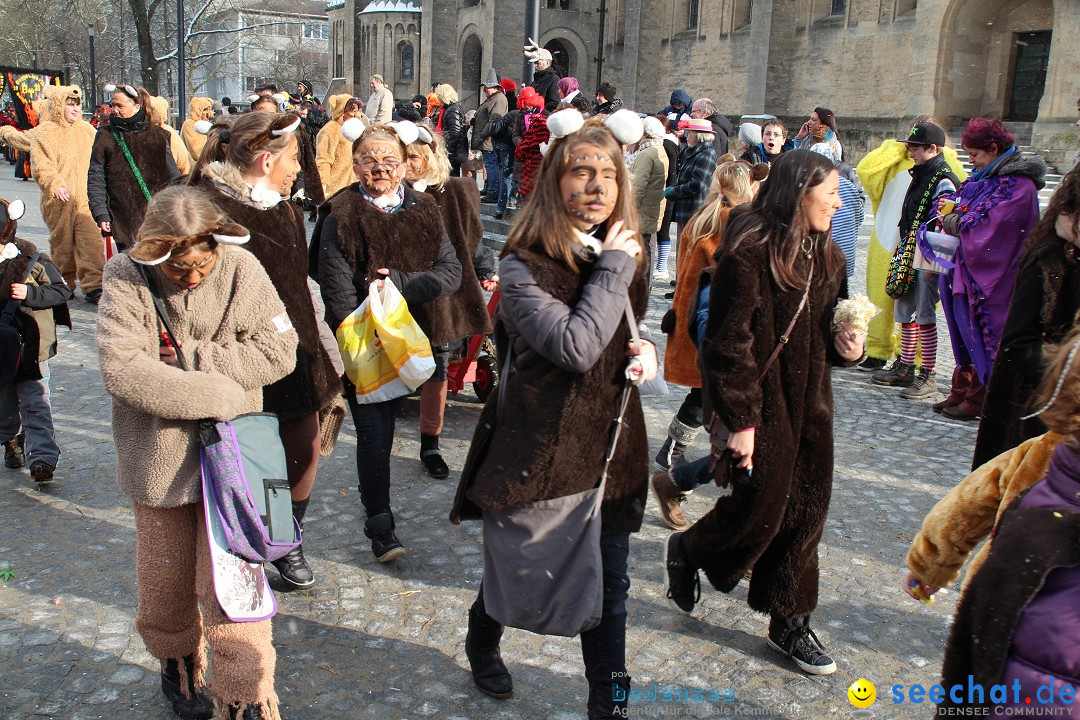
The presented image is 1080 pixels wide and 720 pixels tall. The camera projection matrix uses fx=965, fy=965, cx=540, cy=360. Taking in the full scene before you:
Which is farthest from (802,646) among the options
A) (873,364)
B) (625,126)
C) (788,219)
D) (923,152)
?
(873,364)

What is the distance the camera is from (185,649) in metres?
3.19

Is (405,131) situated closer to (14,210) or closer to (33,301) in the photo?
(14,210)

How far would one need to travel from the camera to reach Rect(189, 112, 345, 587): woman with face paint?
151 inches

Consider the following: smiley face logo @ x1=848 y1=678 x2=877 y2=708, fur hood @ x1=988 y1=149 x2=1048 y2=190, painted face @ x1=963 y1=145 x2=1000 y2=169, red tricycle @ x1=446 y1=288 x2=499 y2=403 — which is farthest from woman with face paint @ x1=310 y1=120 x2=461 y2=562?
Answer: painted face @ x1=963 y1=145 x2=1000 y2=169

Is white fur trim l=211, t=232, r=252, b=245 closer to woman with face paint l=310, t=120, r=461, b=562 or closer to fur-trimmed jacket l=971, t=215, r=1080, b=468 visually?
woman with face paint l=310, t=120, r=461, b=562

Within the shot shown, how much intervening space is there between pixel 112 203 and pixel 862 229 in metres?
12.3

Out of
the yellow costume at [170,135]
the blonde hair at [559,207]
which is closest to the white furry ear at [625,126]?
the blonde hair at [559,207]

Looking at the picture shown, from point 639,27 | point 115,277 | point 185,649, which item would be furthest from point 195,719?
point 639,27

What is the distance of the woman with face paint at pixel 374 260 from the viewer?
4453 mm

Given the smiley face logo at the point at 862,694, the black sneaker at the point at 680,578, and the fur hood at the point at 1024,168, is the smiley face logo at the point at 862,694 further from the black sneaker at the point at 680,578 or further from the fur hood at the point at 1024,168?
the fur hood at the point at 1024,168

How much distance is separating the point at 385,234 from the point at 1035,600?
324 cm

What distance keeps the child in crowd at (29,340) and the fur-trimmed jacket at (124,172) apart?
375cm

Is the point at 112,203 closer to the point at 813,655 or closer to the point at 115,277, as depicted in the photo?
the point at 115,277

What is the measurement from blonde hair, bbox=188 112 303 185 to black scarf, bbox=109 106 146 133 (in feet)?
18.4
